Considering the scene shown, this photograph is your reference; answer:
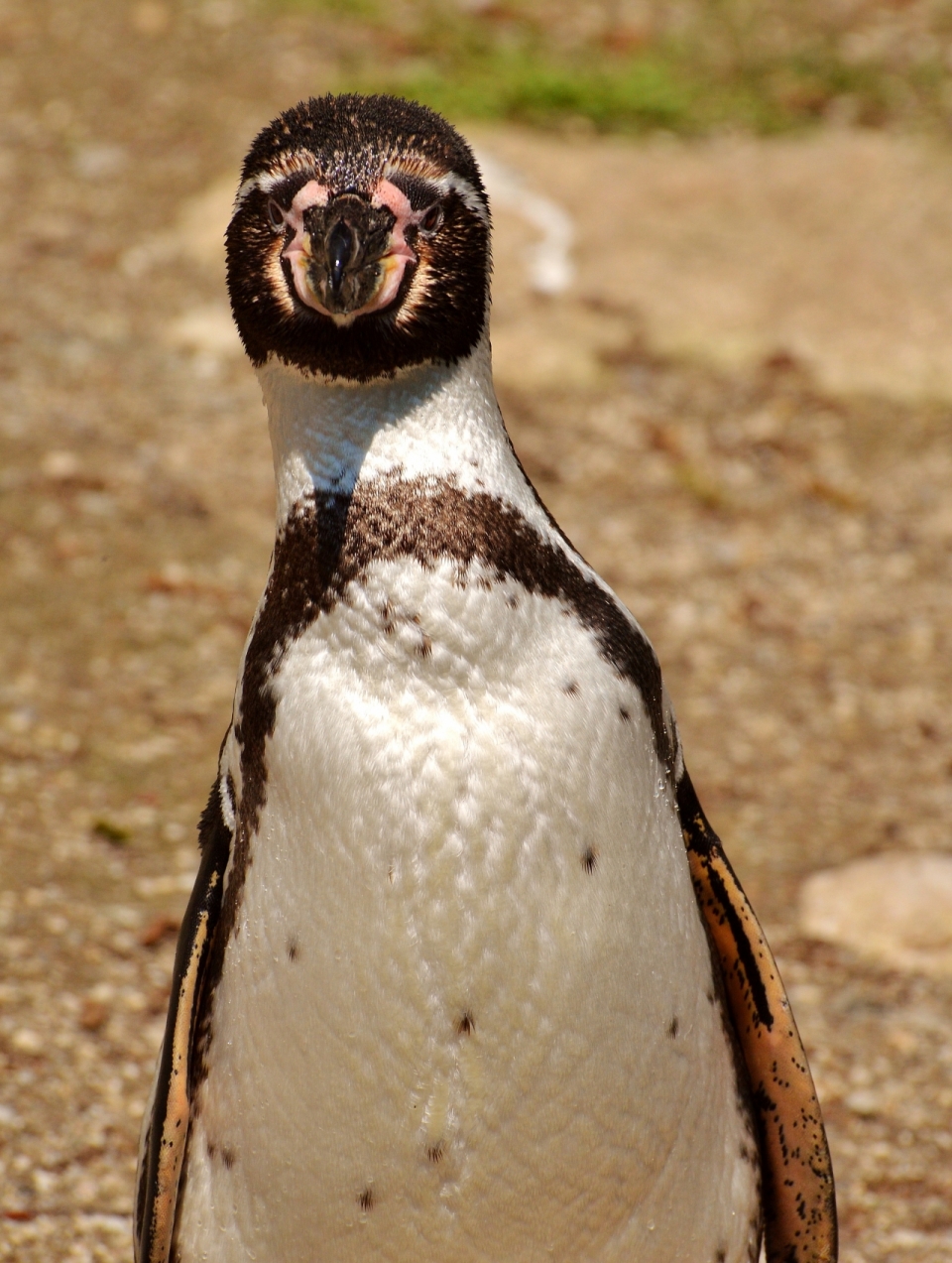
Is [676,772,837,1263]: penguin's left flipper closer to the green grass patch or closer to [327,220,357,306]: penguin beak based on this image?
[327,220,357,306]: penguin beak

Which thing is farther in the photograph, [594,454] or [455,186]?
[594,454]

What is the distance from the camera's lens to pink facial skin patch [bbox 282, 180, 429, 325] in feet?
5.98

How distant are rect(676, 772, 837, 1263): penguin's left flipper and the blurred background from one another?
67cm

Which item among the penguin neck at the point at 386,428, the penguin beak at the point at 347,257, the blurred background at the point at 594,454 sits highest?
the blurred background at the point at 594,454

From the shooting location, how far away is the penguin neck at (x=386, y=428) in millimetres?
1911

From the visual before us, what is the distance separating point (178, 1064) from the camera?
2156 millimetres

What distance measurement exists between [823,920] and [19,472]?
3047 millimetres

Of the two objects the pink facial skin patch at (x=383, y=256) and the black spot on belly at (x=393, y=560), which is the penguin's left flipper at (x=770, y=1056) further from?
the pink facial skin patch at (x=383, y=256)

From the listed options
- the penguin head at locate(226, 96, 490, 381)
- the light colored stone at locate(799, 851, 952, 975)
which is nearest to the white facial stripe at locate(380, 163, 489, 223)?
the penguin head at locate(226, 96, 490, 381)

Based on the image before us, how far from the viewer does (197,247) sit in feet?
21.0

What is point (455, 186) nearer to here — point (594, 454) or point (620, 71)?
point (594, 454)

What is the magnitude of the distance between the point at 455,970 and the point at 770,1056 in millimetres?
636

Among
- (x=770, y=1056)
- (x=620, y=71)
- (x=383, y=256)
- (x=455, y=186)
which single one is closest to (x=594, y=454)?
(x=620, y=71)

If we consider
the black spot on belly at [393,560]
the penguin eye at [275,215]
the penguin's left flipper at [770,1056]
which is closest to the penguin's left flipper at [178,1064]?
the black spot on belly at [393,560]
